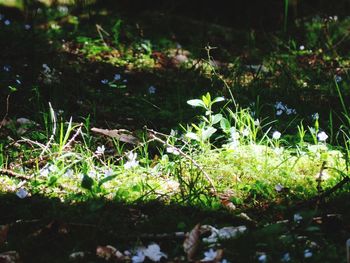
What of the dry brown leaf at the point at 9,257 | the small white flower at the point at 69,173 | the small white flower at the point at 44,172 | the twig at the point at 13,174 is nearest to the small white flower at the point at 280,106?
the small white flower at the point at 69,173

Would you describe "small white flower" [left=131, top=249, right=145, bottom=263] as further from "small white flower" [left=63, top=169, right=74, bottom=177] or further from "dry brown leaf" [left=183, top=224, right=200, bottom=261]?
"small white flower" [left=63, top=169, right=74, bottom=177]

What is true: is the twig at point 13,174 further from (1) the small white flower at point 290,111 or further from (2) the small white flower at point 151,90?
(1) the small white flower at point 290,111

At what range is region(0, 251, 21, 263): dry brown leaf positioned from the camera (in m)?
2.19

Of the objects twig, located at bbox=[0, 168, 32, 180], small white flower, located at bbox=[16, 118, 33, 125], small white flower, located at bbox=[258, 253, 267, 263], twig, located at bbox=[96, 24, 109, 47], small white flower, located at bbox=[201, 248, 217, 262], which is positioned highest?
twig, located at bbox=[96, 24, 109, 47]

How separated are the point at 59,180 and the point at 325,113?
2.57 metres

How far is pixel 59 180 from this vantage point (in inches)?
122

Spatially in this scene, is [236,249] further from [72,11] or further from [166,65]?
[72,11]

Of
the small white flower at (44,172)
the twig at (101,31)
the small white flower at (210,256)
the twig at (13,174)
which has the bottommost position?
the twig at (13,174)

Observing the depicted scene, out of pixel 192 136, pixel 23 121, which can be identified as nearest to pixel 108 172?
pixel 192 136

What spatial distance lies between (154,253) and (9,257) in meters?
0.65

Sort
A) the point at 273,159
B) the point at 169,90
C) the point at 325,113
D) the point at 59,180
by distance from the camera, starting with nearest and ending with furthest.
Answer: the point at 59,180
the point at 273,159
the point at 325,113
the point at 169,90

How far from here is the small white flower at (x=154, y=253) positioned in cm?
222

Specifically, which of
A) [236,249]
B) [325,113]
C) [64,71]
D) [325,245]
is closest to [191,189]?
[236,249]

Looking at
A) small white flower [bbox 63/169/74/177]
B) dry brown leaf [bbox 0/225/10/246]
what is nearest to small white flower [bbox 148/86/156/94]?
small white flower [bbox 63/169/74/177]
